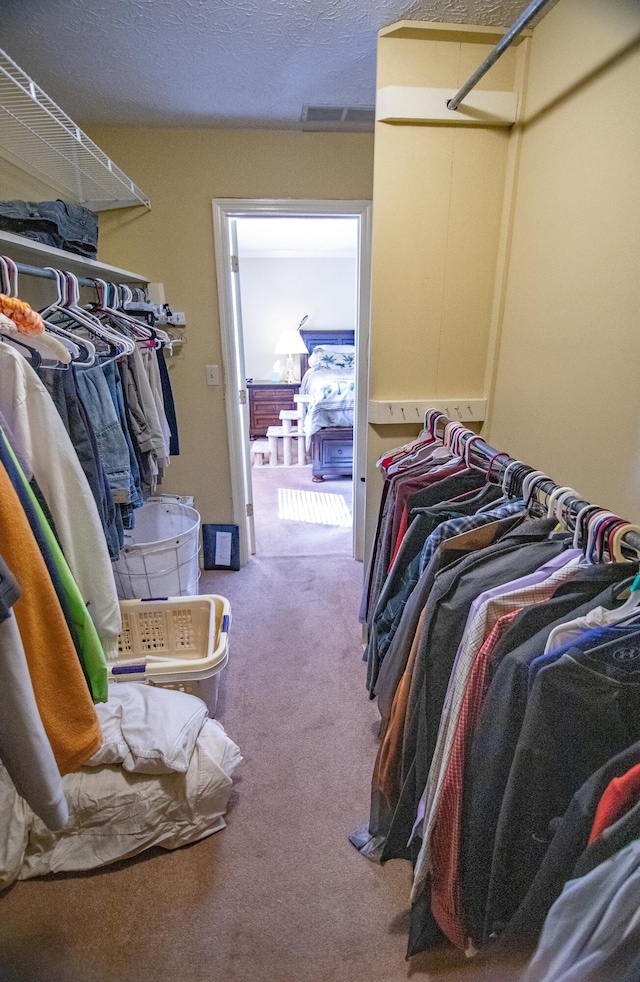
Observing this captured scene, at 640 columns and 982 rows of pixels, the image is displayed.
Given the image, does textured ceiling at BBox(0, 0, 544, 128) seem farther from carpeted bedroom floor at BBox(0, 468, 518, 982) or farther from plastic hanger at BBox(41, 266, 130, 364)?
carpeted bedroom floor at BBox(0, 468, 518, 982)

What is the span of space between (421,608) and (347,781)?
0.91m

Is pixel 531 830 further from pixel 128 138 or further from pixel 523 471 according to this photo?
pixel 128 138

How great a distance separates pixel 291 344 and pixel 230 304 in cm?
333

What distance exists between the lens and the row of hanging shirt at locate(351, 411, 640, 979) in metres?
0.64

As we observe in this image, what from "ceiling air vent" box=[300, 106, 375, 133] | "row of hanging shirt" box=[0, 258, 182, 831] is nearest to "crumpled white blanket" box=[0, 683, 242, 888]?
"row of hanging shirt" box=[0, 258, 182, 831]

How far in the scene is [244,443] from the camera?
9.28 ft

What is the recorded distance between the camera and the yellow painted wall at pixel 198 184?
225 centimetres

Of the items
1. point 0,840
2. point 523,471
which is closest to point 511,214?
point 523,471

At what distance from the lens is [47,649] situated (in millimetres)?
812

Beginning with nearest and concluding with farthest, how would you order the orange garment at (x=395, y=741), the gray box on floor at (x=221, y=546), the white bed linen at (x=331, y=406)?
the orange garment at (x=395, y=741), the gray box on floor at (x=221, y=546), the white bed linen at (x=331, y=406)

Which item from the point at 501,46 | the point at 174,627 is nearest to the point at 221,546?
the point at 174,627

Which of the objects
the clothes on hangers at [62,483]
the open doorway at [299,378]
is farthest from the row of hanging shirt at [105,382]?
the open doorway at [299,378]

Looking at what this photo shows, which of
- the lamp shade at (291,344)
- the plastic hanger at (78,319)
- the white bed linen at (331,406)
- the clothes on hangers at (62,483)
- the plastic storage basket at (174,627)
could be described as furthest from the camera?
the lamp shade at (291,344)

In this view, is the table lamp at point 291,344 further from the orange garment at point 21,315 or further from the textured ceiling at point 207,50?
the orange garment at point 21,315
